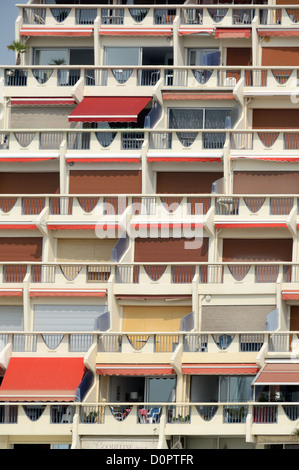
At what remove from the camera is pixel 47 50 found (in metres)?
59.6

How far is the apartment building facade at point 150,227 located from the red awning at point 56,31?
0.09 metres

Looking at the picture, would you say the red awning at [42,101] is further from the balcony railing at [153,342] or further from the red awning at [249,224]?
the balcony railing at [153,342]

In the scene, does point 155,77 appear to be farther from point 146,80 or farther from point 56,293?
point 56,293

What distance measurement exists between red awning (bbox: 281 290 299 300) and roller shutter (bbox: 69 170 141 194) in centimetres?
800

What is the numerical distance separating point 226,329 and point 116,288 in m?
4.34

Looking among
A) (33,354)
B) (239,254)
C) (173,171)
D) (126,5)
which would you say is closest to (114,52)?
(126,5)

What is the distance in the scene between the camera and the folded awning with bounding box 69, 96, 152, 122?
54.9 metres

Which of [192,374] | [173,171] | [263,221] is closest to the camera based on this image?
[192,374]

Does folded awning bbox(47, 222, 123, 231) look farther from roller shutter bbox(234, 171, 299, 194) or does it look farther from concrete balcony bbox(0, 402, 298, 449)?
concrete balcony bbox(0, 402, 298, 449)

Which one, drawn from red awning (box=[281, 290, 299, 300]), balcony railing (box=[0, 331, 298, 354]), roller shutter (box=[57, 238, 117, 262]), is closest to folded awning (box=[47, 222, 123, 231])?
roller shutter (box=[57, 238, 117, 262])

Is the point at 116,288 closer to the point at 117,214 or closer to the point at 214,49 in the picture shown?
the point at 117,214

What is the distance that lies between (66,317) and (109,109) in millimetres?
9130

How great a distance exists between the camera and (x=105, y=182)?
54188 mm

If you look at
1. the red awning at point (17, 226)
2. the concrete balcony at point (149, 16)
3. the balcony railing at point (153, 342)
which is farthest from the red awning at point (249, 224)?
the concrete balcony at point (149, 16)
